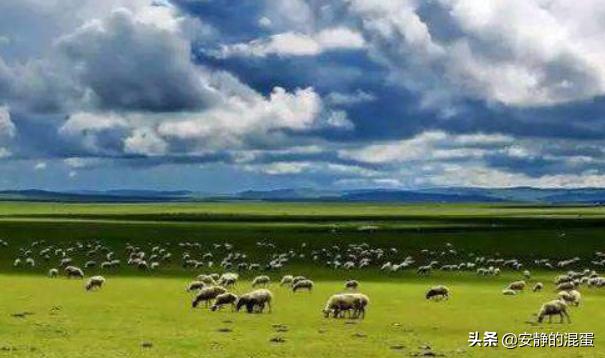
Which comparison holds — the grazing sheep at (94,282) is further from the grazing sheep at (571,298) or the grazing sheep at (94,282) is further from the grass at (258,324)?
the grazing sheep at (571,298)

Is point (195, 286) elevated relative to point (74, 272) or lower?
elevated

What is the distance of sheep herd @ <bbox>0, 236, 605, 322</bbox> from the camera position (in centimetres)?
5231

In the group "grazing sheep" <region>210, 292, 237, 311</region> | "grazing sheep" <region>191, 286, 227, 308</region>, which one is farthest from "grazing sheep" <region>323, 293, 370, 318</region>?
"grazing sheep" <region>191, 286, 227, 308</region>

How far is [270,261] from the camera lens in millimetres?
72875

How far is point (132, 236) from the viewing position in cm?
9688

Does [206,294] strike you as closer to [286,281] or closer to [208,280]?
[208,280]

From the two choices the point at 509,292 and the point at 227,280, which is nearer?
the point at 509,292

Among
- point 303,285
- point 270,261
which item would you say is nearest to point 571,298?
point 303,285

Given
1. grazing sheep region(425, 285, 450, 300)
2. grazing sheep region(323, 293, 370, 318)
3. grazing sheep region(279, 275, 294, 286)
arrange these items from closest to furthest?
1. grazing sheep region(323, 293, 370, 318)
2. grazing sheep region(425, 285, 450, 300)
3. grazing sheep region(279, 275, 294, 286)

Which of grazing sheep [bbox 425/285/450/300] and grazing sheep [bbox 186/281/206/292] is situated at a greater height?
grazing sheep [bbox 425/285/450/300]

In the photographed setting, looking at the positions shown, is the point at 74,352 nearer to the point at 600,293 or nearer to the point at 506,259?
the point at 600,293

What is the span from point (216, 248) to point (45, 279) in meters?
29.0

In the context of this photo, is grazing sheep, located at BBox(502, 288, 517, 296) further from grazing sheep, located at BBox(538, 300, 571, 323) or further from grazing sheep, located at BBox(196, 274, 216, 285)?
grazing sheep, located at BBox(196, 274, 216, 285)

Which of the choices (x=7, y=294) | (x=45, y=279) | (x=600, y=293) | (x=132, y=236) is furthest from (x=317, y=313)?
(x=132, y=236)
